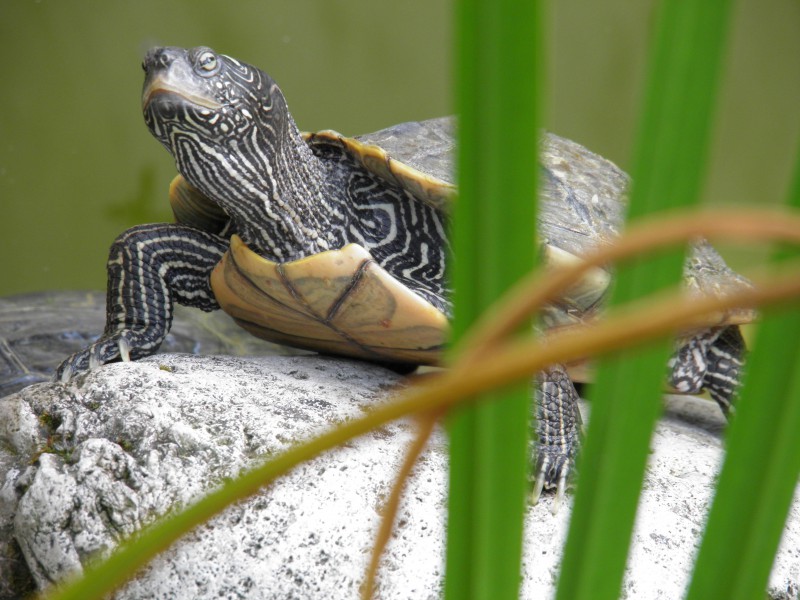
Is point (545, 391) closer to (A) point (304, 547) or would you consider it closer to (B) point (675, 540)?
(B) point (675, 540)

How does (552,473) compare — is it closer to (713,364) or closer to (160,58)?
(713,364)

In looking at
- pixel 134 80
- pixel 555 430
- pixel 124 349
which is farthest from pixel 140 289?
pixel 134 80

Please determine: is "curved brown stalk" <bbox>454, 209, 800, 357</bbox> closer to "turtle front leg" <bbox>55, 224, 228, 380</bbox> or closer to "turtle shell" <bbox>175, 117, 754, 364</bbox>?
"turtle shell" <bbox>175, 117, 754, 364</bbox>

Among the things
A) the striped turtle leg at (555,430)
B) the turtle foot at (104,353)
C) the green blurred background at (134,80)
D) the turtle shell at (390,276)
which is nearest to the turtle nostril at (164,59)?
the turtle shell at (390,276)

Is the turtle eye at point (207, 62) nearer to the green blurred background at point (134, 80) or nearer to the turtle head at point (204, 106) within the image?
the turtle head at point (204, 106)

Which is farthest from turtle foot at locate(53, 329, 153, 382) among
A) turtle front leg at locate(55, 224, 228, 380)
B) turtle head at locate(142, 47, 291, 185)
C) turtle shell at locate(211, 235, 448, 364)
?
turtle head at locate(142, 47, 291, 185)

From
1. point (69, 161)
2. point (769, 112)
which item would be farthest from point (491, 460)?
point (769, 112)
